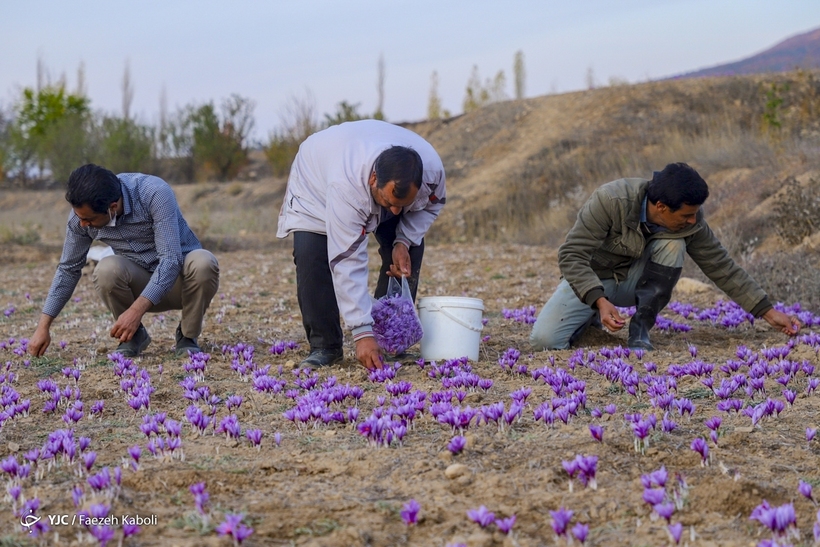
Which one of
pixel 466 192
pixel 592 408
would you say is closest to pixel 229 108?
pixel 466 192

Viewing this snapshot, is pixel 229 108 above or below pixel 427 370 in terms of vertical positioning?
above

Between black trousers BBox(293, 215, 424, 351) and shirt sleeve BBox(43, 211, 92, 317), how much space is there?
4.85 ft

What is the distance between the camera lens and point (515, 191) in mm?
19031

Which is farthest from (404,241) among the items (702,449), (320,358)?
(702,449)

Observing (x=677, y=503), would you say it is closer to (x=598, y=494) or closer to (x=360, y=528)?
(x=598, y=494)

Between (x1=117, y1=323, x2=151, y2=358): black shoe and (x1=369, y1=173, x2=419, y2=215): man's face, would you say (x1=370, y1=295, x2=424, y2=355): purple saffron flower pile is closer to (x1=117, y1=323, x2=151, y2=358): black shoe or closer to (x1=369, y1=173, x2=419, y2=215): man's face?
(x1=369, y1=173, x2=419, y2=215): man's face

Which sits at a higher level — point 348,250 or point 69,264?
point 348,250

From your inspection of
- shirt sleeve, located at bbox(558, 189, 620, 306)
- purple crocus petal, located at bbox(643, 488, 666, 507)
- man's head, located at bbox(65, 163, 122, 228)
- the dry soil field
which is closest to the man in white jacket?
the dry soil field

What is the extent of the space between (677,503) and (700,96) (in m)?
22.4

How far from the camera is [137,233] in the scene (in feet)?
18.6

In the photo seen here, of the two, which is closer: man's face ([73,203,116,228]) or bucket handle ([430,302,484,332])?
man's face ([73,203,116,228])

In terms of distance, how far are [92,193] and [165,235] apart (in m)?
0.63

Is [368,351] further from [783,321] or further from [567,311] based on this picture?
[783,321]

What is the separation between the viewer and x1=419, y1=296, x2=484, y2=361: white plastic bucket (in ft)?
17.0
